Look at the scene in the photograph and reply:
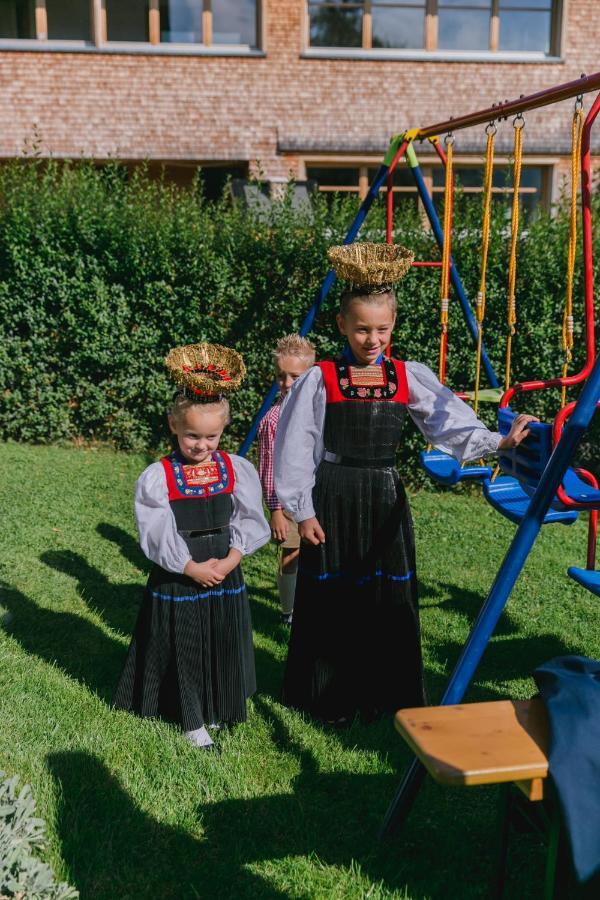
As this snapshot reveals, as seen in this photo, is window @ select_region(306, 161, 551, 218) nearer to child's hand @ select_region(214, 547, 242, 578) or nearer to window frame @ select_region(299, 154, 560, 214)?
window frame @ select_region(299, 154, 560, 214)

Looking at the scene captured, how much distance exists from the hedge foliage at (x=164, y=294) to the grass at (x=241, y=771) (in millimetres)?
3234

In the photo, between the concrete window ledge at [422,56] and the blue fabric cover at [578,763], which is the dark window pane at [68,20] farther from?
the blue fabric cover at [578,763]

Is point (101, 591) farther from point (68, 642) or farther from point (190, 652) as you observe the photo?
point (190, 652)

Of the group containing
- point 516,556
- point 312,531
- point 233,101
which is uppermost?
point 233,101

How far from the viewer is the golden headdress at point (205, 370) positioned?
11.4 feet

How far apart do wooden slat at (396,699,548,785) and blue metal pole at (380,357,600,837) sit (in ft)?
1.33

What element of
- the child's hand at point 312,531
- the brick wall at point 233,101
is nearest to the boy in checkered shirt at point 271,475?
the child's hand at point 312,531

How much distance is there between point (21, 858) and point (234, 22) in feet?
51.6

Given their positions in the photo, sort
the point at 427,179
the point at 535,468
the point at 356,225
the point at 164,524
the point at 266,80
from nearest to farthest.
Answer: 1. the point at 535,468
2. the point at 164,524
3. the point at 356,225
4. the point at 266,80
5. the point at 427,179

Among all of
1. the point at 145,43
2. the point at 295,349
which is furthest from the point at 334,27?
the point at 295,349

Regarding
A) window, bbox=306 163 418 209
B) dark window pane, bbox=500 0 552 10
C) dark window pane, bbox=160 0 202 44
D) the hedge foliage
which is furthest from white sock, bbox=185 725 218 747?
dark window pane, bbox=500 0 552 10

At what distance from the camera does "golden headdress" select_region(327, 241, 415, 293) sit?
3553 mm

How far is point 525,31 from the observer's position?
1619 centimetres

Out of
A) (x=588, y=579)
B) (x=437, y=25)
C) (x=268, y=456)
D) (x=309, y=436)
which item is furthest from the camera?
(x=437, y=25)
